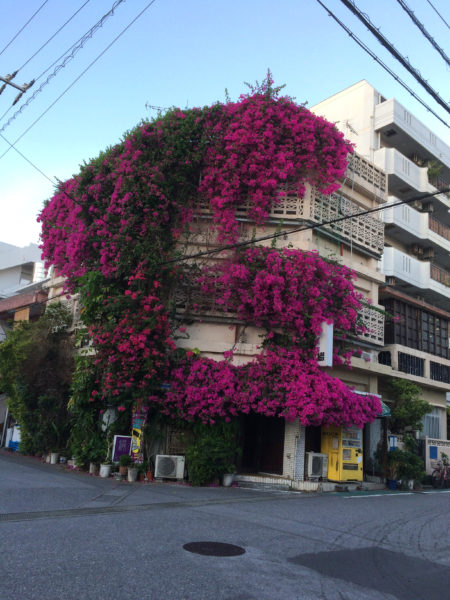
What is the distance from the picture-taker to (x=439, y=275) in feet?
92.8

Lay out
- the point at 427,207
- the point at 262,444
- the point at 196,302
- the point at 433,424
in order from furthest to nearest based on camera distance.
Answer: the point at 427,207
the point at 433,424
the point at 262,444
the point at 196,302

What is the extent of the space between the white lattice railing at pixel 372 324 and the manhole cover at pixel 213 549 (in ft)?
44.5

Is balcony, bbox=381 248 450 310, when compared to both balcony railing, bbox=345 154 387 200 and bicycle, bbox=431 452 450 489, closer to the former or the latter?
balcony railing, bbox=345 154 387 200

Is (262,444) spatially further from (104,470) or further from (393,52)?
(393,52)

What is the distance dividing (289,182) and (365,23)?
11.4m

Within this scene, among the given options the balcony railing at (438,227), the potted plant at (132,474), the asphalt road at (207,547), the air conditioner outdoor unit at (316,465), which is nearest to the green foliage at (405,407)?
the air conditioner outdoor unit at (316,465)

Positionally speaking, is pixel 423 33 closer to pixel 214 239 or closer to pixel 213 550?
pixel 213 550

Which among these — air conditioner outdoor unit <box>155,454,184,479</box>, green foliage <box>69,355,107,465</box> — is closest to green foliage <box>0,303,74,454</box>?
green foliage <box>69,355,107,465</box>

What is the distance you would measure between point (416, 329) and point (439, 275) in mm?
5414

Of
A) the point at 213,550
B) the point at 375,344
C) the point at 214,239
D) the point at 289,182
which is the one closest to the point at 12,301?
the point at 214,239

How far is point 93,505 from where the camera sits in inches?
406

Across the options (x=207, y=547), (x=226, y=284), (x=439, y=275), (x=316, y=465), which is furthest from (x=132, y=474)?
(x=439, y=275)

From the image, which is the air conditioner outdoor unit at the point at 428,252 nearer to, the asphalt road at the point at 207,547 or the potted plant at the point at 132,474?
the asphalt road at the point at 207,547

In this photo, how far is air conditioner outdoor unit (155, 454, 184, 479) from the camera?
15633 millimetres
